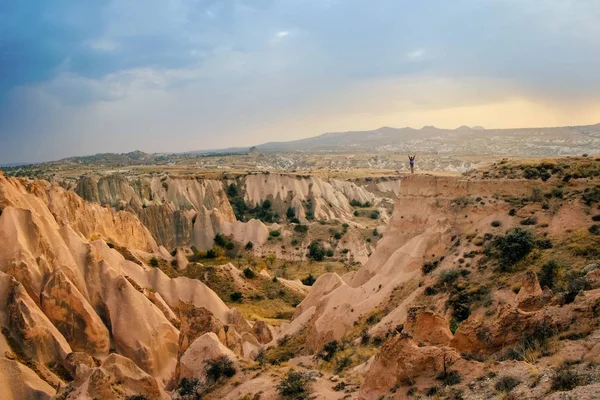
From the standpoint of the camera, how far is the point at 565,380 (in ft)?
27.6

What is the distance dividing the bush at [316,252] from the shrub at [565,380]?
4334cm

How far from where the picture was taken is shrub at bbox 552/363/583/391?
328 inches

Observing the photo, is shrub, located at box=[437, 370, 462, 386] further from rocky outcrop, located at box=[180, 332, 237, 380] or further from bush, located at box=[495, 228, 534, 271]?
bush, located at box=[495, 228, 534, 271]

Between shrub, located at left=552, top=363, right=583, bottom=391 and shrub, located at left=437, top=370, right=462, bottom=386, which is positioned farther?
shrub, located at left=437, top=370, right=462, bottom=386

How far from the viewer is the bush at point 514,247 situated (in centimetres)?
1809

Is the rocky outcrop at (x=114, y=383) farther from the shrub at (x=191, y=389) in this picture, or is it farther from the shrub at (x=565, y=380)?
the shrub at (x=565, y=380)

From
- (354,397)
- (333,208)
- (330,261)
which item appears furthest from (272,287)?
(333,208)

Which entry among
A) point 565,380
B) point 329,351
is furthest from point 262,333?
point 565,380

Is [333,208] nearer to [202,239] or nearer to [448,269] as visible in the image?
[202,239]

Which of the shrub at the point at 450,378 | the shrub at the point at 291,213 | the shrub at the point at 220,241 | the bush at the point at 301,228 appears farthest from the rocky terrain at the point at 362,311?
the shrub at the point at 291,213

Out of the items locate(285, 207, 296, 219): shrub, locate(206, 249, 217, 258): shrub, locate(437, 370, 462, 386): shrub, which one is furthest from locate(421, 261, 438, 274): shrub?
locate(285, 207, 296, 219): shrub

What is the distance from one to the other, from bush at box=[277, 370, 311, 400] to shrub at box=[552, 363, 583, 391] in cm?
597

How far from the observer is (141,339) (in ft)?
74.7

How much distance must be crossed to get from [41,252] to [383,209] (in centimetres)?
5716
